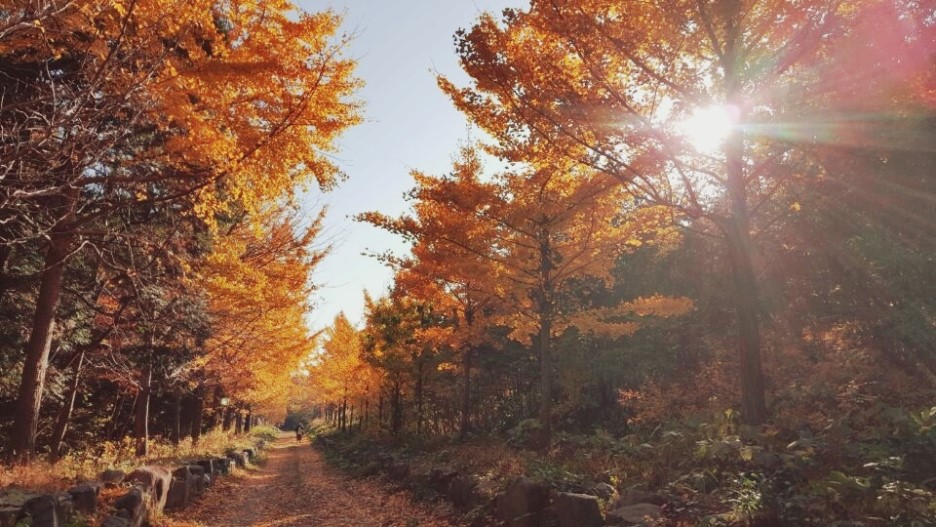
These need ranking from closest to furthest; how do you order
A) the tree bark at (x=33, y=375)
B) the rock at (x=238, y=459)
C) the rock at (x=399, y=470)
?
the tree bark at (x=33, y=375)
the rock at (x=399, y=470)
the rock at (x=238, y=459)

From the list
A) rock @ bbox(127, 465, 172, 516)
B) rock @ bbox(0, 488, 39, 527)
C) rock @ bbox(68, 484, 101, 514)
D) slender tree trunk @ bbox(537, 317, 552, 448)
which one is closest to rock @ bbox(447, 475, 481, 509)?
slender tree trunk @ bbox(537, 317, 552, 448)

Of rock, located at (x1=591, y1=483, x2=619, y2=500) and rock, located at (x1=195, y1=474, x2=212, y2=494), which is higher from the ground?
rock, located at (x1=591, y1=483, x2=619, y2=500)

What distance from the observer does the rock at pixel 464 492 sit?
8.63 meters

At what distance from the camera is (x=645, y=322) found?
59.1 feet

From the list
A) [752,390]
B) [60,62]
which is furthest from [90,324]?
[752,390]

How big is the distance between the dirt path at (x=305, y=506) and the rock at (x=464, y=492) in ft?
1.09

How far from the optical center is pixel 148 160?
691 centimetres

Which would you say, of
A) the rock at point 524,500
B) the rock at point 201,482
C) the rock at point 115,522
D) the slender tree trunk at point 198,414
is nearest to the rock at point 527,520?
the rock at point 524,500

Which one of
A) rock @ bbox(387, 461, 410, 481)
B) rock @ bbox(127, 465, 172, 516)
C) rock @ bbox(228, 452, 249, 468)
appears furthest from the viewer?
rock @ bbox(228, 452, 249, 468)

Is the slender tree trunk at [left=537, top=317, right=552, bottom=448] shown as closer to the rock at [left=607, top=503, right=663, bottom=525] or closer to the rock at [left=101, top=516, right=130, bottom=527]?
the rock at [left=607, top=503, right=663, bottom=525]

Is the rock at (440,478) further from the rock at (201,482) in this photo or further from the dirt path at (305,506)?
the rock at (201,482)

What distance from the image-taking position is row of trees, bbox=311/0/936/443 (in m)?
6.59

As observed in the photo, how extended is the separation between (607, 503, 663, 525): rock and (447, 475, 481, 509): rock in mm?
3432

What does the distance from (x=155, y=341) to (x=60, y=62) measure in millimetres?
6634
